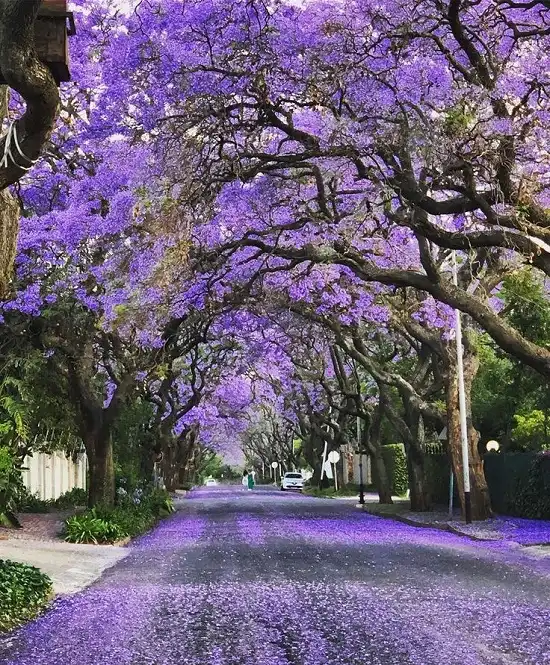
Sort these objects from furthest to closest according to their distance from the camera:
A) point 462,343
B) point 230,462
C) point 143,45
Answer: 1. point 230,462
2. point 462,343
3. point 143,45

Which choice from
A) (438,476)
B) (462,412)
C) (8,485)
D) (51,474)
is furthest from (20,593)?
(51,474)

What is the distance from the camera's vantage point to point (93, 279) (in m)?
18.1

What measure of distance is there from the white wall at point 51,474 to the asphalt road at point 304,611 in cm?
1384

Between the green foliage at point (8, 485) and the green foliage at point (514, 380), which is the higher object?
the green foliage at point (514, 380)

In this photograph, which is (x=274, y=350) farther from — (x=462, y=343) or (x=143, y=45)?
(x=143, y=45)

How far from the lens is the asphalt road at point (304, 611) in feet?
21.5

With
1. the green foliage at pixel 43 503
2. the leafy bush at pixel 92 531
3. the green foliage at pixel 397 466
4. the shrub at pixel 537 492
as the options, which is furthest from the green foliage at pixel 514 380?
the green foliage at pixel 43 503

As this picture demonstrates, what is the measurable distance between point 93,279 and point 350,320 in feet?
24.9

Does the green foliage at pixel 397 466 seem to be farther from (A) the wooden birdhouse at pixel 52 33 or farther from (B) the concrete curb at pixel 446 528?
(A) the wooden birdhouse at pixel 52 33

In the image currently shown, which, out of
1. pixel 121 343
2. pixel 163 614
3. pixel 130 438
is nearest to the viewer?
pixel 163 614

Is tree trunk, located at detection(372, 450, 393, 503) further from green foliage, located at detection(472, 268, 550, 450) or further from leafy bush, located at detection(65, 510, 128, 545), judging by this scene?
leafy bush, located at detection(65, 510, 128, 545)

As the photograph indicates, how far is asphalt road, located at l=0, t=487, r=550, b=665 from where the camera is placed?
6.55m

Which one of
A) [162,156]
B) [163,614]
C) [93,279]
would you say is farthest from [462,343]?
[163,614]

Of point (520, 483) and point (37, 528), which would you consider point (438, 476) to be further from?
point (37, 528)
